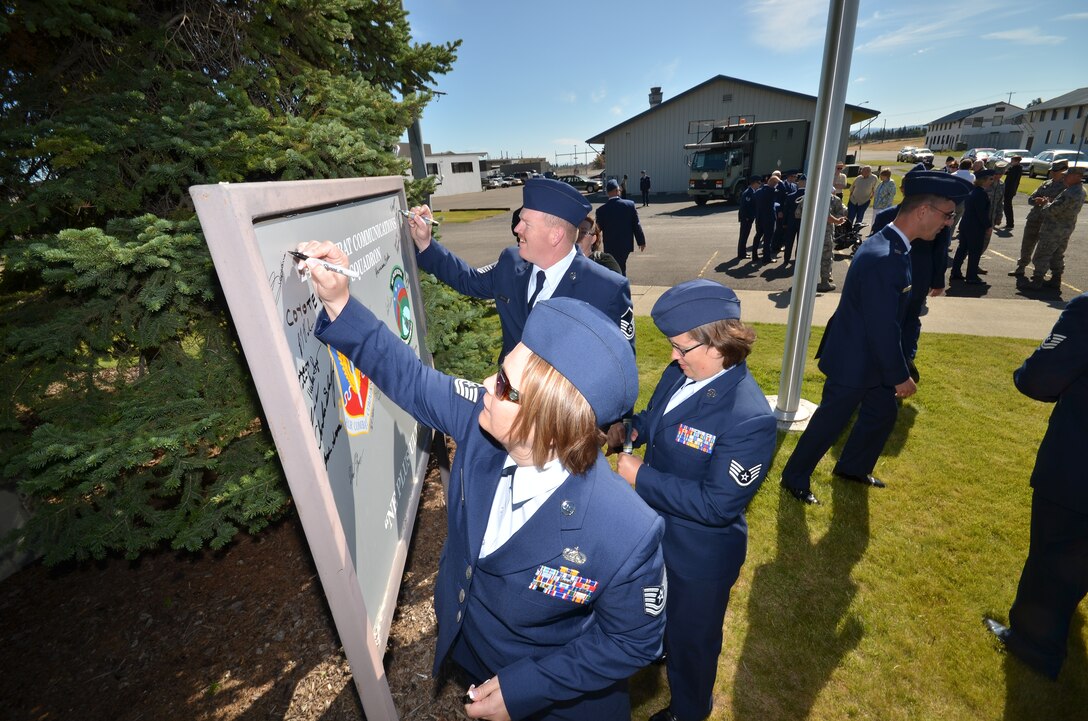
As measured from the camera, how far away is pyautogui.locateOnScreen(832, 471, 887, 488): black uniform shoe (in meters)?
4.45

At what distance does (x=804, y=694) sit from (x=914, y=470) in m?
2.77

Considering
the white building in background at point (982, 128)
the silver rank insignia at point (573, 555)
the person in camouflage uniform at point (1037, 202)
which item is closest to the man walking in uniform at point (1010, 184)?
the person in camouflage uniform at point (1037, 202)

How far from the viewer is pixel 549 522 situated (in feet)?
4.87

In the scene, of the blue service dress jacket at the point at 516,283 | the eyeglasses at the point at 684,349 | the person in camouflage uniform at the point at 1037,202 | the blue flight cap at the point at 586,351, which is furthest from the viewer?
the person in camouflage uniform at the point at 1037,202

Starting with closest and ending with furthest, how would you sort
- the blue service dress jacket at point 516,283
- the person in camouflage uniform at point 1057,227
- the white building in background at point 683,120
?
the blue service dress jacket at point 516,283 → the person in camouflage uniform at point 1057,227 → the white building in background at point 683,120

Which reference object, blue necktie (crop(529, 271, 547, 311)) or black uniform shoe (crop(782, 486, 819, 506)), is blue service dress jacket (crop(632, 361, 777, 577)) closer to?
blue necktie (crop(529, 271, 547, 311))

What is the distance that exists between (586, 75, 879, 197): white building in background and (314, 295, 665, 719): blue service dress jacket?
3420cm

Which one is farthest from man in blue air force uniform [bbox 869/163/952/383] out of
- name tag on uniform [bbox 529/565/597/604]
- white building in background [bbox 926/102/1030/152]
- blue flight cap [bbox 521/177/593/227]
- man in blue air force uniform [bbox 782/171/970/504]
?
white building in background [bbox 926/102/1030/152]

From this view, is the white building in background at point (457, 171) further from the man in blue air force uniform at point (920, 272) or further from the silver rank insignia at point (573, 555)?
the silver rank insignia at point (573, 555)

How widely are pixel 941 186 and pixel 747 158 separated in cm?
2491

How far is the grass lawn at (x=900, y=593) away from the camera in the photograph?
112 inches

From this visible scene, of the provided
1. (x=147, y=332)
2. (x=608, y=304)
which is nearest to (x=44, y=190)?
(x=147, y=332)

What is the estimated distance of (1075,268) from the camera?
10570mm

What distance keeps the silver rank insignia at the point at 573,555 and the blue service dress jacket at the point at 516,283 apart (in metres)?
1.84
